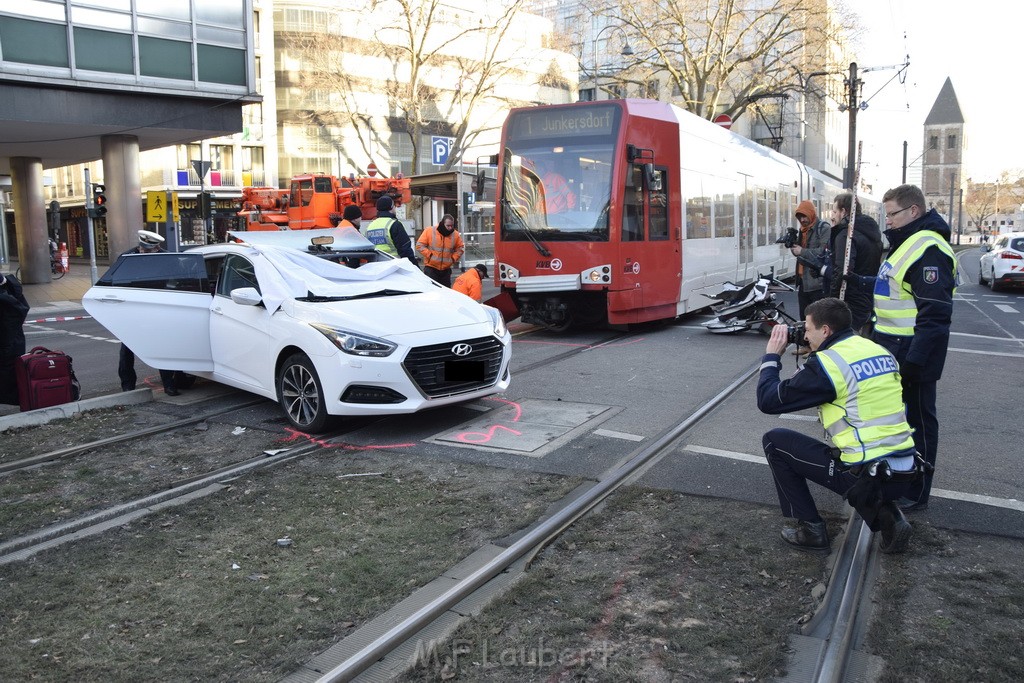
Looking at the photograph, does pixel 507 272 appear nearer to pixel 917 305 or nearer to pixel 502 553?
pixel 917 305

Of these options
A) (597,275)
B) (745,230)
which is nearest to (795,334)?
(597,275)

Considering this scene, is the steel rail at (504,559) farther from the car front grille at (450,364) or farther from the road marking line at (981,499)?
the road marking line at (981,499)

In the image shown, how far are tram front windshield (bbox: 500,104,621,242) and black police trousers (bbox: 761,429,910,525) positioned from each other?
747 cm

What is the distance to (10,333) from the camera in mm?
7688

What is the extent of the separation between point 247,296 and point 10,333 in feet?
7.22

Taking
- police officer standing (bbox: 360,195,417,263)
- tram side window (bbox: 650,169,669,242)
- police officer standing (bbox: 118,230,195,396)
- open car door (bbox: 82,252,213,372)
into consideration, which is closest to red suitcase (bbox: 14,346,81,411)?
open car door (bbox: 82,252,213,372)

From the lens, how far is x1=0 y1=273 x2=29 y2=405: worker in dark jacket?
7609 mm

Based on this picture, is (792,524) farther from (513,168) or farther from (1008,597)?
(513,168)

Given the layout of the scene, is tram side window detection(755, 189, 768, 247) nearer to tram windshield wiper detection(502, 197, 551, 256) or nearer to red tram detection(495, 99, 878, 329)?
red tram detection(495, 99, 878, 329)

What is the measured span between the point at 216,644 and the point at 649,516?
98.2 inches

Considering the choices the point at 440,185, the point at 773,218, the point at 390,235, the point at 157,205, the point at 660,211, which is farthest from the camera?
the point at 440,185

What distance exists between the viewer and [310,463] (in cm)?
627

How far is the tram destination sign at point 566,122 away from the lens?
11.9m

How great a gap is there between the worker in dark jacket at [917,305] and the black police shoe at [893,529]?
1.85 ft
